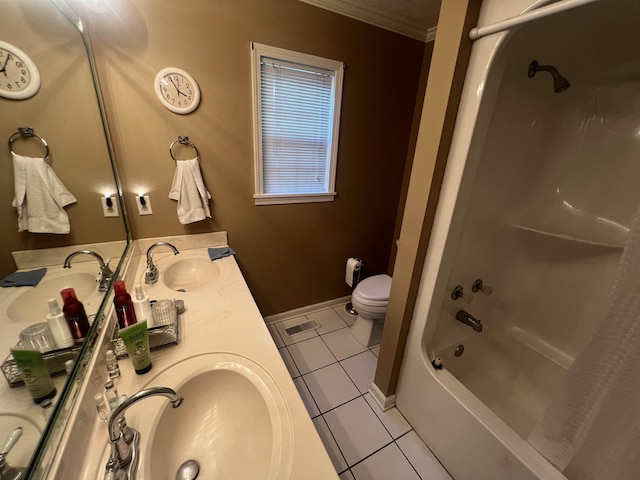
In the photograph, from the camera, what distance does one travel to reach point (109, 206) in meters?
1.16

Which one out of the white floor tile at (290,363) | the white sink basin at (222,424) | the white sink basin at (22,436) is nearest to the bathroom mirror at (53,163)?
the white sink basin at (22,436)

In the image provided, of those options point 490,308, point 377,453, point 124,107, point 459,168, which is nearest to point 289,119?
point 124,107

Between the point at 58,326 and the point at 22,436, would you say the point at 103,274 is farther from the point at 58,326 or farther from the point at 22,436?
the point at 22,436

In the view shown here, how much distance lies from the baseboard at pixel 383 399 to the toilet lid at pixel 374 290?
0.56 metres

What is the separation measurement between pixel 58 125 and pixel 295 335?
5.81 feet

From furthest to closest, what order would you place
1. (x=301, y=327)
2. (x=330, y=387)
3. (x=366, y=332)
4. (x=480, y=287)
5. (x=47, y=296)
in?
1. (x=301, y=327)
2. (x=366, y=332)
3. (x=330, y=387)
4. (x=480, y=287)
5. (x=47, y=296)

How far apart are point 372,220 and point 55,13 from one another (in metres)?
2.03

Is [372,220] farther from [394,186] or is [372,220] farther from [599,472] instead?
[599,472]

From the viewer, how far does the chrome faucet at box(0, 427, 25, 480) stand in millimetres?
404

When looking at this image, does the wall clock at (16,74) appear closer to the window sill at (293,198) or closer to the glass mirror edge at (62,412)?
the glass mirror edge at (62,412)

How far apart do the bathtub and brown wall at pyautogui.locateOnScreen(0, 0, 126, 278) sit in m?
1.32

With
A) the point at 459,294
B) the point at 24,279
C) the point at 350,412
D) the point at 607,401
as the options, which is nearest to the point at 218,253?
the point at 24,279

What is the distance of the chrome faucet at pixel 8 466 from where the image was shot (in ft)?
1.33

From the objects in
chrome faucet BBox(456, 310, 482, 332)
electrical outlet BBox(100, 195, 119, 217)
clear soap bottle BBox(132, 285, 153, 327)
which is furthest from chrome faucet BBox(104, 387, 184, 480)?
chrome faucet BBox(456, 310, 482, 332)
